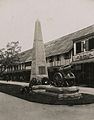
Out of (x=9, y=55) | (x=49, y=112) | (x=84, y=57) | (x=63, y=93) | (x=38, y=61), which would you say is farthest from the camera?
(x=84, y=57)

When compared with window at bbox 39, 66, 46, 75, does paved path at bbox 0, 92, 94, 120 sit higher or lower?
lower

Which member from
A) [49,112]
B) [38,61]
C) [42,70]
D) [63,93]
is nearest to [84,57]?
[42,70]

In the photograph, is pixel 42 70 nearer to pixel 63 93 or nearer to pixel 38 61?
pixel 38 61

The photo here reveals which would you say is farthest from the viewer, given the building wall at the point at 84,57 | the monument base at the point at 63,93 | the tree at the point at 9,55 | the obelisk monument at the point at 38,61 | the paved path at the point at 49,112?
the building wall at the point at 84,57

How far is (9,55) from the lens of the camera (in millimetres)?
5301

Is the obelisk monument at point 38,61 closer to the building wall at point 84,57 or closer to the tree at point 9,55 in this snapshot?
the tree at point 9,55

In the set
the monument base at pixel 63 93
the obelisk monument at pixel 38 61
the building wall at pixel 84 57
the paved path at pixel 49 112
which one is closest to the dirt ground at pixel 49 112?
the paved path at pixel 49 112

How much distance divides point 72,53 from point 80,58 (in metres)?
0.44

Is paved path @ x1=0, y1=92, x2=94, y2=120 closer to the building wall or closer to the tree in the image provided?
the tree

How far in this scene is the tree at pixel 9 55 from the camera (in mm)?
4652

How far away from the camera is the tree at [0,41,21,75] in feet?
15.3

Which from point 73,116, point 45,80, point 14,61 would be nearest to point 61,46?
point 45,80

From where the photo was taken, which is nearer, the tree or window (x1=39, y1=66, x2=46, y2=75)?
the tree

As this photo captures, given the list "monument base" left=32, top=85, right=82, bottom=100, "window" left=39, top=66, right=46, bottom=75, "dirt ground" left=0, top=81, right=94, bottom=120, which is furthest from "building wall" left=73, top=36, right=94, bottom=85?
"dirt ground" left=0, top=81, right=94, bottom=120
